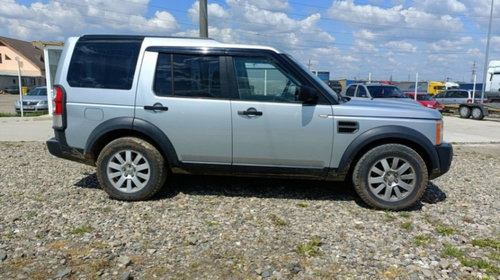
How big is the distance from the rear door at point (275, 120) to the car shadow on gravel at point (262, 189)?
2.30 feet

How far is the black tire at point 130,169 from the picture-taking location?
4.30 m

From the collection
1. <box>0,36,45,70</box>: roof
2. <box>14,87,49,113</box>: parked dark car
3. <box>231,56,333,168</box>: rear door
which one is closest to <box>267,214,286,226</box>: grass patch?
<box>231,56,333,168</box>: rear door

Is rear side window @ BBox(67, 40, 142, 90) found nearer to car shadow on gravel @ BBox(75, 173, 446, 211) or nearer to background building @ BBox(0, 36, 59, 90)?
car shadow on gravel @ BBox(75, 173, 446, 211)

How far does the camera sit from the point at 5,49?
5384 centimetres

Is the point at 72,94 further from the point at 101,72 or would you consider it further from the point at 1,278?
the point at 1,278

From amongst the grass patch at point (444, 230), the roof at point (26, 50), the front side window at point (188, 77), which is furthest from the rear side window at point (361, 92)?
the roof at point (26, 50)

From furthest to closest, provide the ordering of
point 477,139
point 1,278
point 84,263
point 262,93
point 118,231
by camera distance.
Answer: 1. point 477,139
2. point 262,93
3. point 118,231
4. point 84,263
5. point 1,278

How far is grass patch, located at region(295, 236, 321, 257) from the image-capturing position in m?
3.21

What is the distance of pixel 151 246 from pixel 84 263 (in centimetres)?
57

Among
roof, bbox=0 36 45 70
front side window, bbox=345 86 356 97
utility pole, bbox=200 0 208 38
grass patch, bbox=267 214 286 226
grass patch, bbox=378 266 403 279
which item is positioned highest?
roof, bbox=0 36 45 70

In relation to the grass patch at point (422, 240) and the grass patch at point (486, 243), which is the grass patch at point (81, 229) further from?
the grass patch at point (486, 243)

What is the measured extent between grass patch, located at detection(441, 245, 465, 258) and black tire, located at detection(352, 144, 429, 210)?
920 mm

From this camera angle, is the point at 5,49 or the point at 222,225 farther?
the point at 5,49

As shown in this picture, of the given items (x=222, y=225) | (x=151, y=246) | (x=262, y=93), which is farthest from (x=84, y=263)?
(x=262, y=93)
